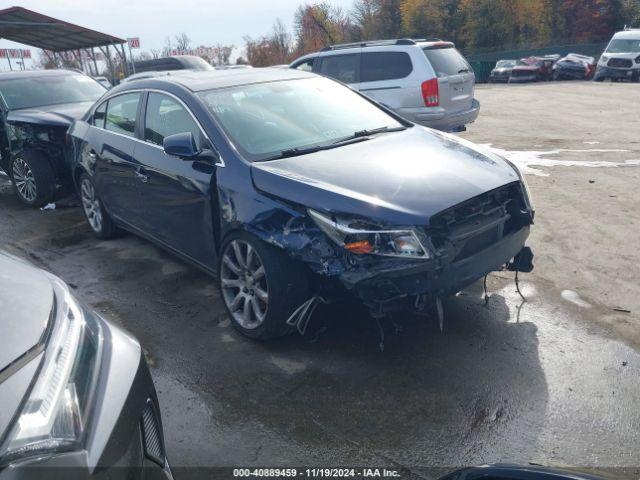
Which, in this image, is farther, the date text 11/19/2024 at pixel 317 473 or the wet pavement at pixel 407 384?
the wet pavement at pixel 407 384

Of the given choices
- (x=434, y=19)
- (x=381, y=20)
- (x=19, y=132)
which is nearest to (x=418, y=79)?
(x=19, y=132)

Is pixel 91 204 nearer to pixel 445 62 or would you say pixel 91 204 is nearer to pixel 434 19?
pixel 445 62

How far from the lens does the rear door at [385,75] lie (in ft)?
31.1

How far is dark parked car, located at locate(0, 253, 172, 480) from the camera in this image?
163 centimetres

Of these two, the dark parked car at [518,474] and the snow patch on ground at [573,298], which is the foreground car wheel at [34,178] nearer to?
the snow patch on ground at [573,298]

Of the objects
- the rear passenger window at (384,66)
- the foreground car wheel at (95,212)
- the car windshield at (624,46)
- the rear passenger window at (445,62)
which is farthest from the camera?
the car windshield at (624,46)

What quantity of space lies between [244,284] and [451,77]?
6843mm

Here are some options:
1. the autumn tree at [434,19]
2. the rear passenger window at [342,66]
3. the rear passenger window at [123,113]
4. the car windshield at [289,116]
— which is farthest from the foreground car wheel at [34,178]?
the autumn tree at [434,19]

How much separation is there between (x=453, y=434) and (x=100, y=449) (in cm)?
185

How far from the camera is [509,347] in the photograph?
145 inches

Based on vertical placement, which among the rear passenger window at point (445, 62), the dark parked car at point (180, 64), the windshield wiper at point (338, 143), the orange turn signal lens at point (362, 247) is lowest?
the orange turn signal lens at point (362, 247)

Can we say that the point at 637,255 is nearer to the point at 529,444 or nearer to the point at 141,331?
the point at 529,444

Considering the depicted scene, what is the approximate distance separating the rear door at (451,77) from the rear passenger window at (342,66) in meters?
1.35

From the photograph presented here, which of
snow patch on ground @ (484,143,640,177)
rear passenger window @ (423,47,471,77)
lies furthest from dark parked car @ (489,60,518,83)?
snow patch on ground @ (484,143,640,177)
